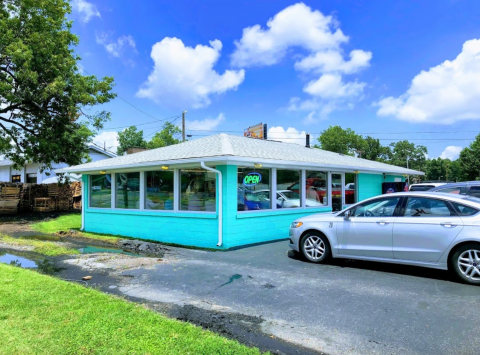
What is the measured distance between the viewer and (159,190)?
395 inches

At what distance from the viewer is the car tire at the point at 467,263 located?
5.07m

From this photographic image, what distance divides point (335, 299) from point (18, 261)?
7290 mm

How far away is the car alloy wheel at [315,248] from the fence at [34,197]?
18.2 meters

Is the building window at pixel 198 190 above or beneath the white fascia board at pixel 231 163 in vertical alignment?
beneath

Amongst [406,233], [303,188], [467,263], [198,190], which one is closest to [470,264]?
[467,263]

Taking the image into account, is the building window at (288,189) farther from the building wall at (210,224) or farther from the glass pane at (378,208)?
the glass pane at (378,208)

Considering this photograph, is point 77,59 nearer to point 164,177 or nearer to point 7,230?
point 7,230

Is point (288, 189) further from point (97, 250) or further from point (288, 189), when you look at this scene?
point (97, 250)

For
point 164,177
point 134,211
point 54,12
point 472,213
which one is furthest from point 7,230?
point 472,213

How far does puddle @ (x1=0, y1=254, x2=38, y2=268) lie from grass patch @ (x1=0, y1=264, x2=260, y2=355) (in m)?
2.62

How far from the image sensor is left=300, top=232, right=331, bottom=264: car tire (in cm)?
675

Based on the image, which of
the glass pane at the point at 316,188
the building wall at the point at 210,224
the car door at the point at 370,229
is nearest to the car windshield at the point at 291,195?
the building wall at the point at 210,224

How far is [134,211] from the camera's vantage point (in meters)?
10.6

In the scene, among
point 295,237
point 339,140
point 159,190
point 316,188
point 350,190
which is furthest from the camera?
point 339,140
